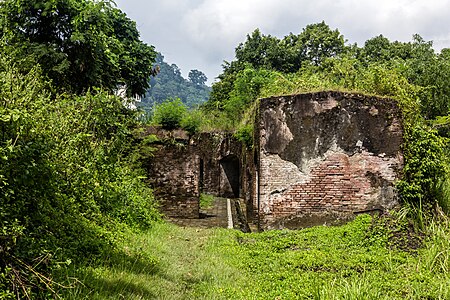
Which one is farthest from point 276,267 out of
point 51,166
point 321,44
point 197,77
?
point 197,77

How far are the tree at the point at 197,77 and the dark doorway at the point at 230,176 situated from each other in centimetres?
10549

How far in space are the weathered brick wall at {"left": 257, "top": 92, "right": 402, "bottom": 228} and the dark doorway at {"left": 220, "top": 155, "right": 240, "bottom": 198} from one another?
12604mm

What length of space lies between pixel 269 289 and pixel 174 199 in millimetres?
8456

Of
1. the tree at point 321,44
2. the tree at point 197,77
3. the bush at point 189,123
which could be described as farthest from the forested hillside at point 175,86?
the bush at point 189,123

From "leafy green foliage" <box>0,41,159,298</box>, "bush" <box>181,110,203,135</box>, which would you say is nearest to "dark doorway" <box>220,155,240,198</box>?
"bush" <box>181,110,203,135</box>

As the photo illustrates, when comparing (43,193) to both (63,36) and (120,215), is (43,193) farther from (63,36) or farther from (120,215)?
(63,36)

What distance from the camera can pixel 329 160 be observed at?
33.0ft

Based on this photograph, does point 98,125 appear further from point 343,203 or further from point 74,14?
point 343,203

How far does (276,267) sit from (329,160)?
154 inches

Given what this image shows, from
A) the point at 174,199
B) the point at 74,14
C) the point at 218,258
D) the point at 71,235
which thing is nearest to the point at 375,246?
the point at 218,258

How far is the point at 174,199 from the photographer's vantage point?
1380cm

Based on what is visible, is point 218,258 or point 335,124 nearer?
point 218,258

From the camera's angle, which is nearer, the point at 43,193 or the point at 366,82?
the point at 43,193

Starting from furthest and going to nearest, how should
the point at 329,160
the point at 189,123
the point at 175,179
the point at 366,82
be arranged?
the point at 189,123 < the point at 175,179 < the point at 366,82 < the point at 329,160
